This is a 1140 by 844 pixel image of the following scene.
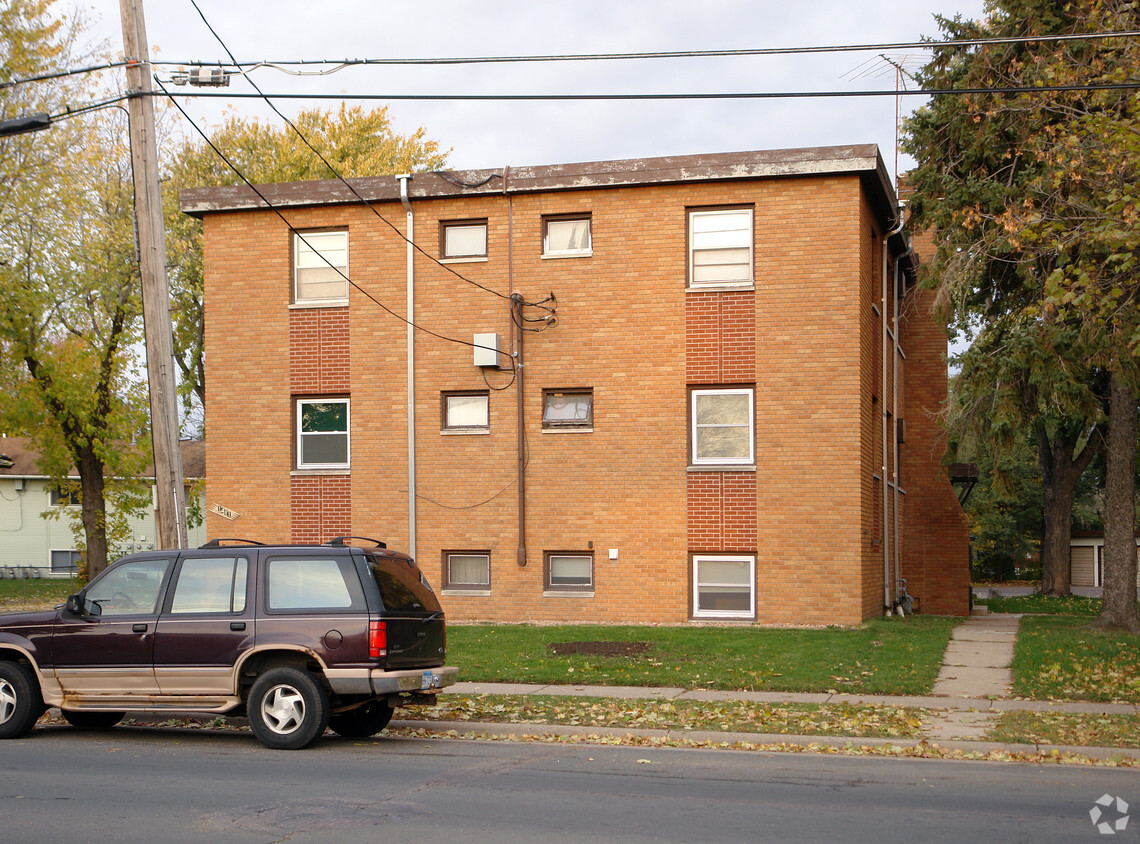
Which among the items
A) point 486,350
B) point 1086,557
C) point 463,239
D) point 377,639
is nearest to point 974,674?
point 377,639

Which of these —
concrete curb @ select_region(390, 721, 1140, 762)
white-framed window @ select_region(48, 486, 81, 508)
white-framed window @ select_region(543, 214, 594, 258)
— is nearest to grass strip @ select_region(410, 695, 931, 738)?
concrete curb @ select_region(390, 721, 1140, 762)

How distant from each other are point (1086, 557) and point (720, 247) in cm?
4658

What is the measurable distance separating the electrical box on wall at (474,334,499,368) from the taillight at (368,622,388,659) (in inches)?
421

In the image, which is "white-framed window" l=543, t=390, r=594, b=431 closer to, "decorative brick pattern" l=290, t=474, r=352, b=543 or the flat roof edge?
the flat roof edge

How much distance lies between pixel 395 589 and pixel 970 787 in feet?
16.7

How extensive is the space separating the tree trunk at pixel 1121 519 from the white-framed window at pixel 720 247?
653cm

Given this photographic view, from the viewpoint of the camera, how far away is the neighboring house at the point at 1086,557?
5769cm

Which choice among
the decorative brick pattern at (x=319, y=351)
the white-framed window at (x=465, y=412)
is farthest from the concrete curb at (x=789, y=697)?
the decorative brick pattern at (x=319, y=351)

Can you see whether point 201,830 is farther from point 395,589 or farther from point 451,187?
point 451,187

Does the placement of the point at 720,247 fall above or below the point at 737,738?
above

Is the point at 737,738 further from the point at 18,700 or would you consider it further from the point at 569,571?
the point at 569,571

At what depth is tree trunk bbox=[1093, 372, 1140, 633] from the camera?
755 inches

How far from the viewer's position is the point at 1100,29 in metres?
15.2

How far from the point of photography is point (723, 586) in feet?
64.3
